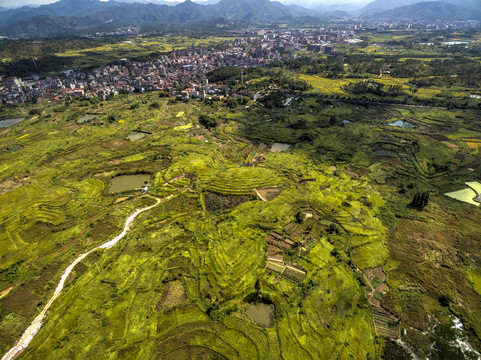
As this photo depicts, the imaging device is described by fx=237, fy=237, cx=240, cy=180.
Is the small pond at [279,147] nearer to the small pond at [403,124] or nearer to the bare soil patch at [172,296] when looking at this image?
the small pond at [403,124]

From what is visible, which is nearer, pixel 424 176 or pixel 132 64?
pixel 424 176

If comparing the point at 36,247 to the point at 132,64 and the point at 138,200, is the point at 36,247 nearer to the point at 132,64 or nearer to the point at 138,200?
the point at 138,200

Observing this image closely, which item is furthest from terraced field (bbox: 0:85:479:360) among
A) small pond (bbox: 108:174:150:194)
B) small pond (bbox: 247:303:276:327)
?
small pond (bbox: 108:174:150:194)

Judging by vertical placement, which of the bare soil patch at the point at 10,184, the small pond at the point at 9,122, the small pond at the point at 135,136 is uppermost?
the small pond at the point at 9,122

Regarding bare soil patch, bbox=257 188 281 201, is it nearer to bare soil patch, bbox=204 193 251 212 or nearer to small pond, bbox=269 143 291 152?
bare soil patch, bbox=204 193 251 212

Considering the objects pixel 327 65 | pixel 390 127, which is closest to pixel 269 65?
pixel 327 65

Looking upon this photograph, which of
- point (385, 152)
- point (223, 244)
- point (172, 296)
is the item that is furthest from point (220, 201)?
point (385, 152)

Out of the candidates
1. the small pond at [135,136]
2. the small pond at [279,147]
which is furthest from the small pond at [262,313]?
the small pond at [135,136]
